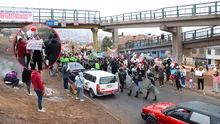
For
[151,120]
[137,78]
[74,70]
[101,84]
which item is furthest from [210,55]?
[151,120]

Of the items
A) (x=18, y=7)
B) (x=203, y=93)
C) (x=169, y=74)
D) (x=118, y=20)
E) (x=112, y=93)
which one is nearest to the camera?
(x=112, y=93)

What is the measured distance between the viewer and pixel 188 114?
307 inches

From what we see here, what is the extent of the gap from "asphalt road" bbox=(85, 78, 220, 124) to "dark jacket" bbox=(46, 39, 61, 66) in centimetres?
515

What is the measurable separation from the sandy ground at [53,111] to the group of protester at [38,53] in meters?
2.02

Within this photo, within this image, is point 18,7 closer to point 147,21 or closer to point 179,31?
point 147,21

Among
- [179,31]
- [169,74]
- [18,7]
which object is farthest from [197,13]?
[18,7]

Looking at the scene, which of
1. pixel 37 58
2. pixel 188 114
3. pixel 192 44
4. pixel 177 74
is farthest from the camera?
pixel 192 44

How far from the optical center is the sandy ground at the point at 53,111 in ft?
26.1

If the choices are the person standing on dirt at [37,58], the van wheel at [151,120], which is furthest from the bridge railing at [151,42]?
the person standing on dirt at [37,58]

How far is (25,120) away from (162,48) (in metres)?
28.4

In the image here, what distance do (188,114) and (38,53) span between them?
5.13 meters

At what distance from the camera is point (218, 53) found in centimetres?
5859

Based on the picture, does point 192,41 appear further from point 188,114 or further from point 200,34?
point 188,114

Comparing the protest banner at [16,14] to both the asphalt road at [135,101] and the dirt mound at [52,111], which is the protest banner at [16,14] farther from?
the asphalt road at [135,101]
